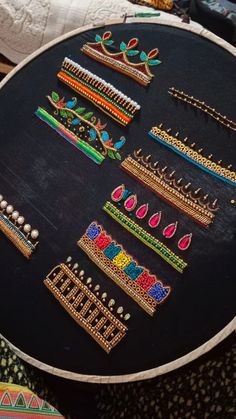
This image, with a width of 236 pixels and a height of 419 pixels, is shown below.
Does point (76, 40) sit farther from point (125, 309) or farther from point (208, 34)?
point (125, 309)

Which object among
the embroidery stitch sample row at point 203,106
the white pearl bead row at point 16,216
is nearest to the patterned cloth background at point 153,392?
the white pearl bead row at point 16,216

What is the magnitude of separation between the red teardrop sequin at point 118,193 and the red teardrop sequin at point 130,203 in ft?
0.05

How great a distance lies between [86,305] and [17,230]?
0.20 meters

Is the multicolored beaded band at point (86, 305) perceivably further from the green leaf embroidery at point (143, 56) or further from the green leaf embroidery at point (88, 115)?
the green leaf embroidery at point (143, 56)

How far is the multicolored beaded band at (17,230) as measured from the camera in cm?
91

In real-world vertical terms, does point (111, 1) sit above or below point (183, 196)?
above

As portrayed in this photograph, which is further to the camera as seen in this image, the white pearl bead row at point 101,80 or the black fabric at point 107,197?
the white pearl bead row at point 101,80

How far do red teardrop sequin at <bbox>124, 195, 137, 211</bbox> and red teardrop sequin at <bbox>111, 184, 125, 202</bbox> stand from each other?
0.01m

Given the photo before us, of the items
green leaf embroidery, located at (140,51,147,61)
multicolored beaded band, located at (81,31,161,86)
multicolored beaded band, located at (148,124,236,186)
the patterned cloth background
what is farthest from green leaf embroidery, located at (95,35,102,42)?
the patterned cloth background

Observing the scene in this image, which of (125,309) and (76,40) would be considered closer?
(125,309)

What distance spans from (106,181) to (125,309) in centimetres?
22

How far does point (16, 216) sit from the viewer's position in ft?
3.07

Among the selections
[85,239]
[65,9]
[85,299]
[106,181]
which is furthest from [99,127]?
[65,9]

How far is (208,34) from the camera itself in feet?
2.86
